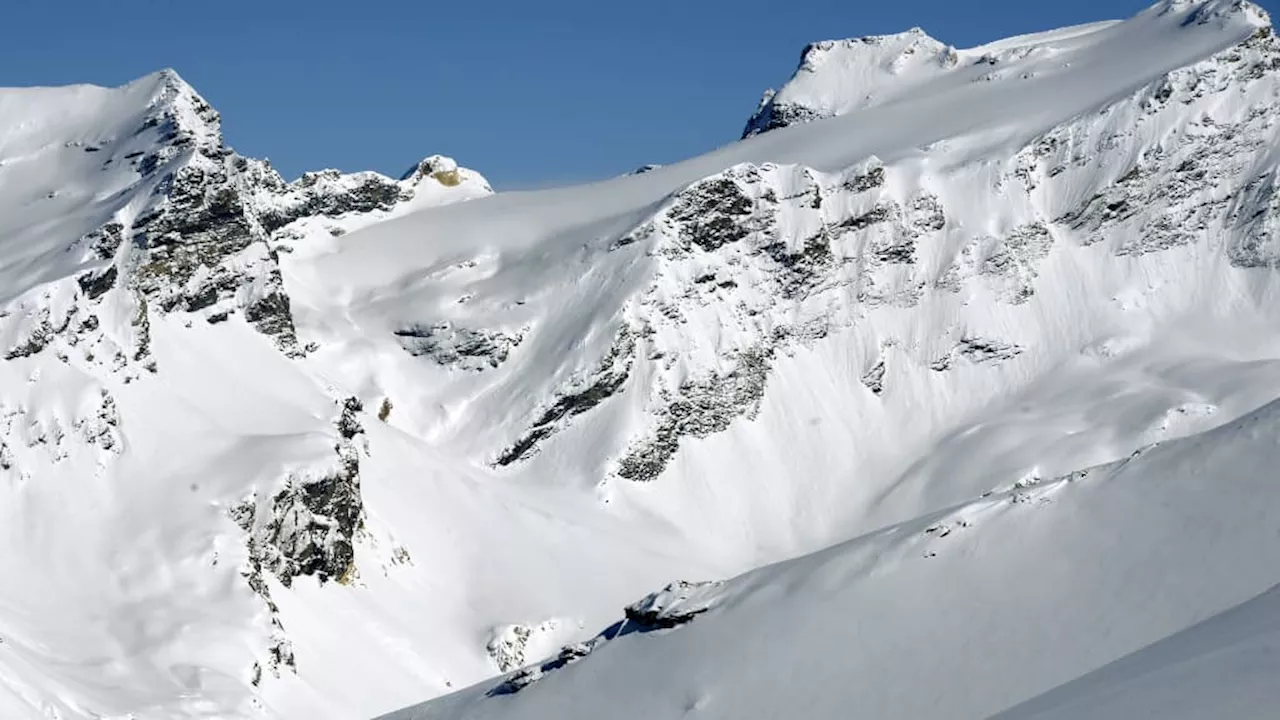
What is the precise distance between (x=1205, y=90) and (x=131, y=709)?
10610 centimetres

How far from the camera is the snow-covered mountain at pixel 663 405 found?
5550 centimetres

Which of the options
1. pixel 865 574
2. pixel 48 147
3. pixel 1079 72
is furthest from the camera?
pixel 1079 72

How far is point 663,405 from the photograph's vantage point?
129875mm

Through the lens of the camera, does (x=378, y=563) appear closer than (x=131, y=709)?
No

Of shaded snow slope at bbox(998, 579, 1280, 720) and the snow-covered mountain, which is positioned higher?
the snow-covered mountain

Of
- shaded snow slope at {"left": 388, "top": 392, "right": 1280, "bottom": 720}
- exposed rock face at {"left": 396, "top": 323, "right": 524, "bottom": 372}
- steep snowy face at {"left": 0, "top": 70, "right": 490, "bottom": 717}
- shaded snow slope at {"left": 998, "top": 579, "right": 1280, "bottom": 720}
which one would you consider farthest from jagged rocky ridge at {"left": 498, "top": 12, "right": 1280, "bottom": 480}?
shaded snow slope at {"left": 998, "top": 579, "right": 1280, "bottom": 720}

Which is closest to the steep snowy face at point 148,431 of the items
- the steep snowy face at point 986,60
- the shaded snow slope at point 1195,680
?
the shaded snow slope at point 1195,680

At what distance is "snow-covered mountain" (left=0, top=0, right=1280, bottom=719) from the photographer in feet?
182

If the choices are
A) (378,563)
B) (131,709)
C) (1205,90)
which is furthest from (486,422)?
(1205,90)

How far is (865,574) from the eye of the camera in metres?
56.5

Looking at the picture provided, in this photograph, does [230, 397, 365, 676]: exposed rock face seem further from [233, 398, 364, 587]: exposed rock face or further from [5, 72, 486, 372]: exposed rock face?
[5, 72, 486, 372]: exposed rock face

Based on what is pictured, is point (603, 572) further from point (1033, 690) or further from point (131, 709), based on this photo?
point (1033, 690)

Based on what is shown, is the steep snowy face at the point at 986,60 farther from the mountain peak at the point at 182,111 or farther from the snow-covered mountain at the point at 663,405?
the mountain peak at the point at 182,111

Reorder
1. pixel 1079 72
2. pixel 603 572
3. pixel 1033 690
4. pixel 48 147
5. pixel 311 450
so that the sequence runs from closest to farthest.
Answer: pixel 1033 690 → pixel 311 450 → pixel 603 572 → pixel 48 147 → pixel 1079 72
